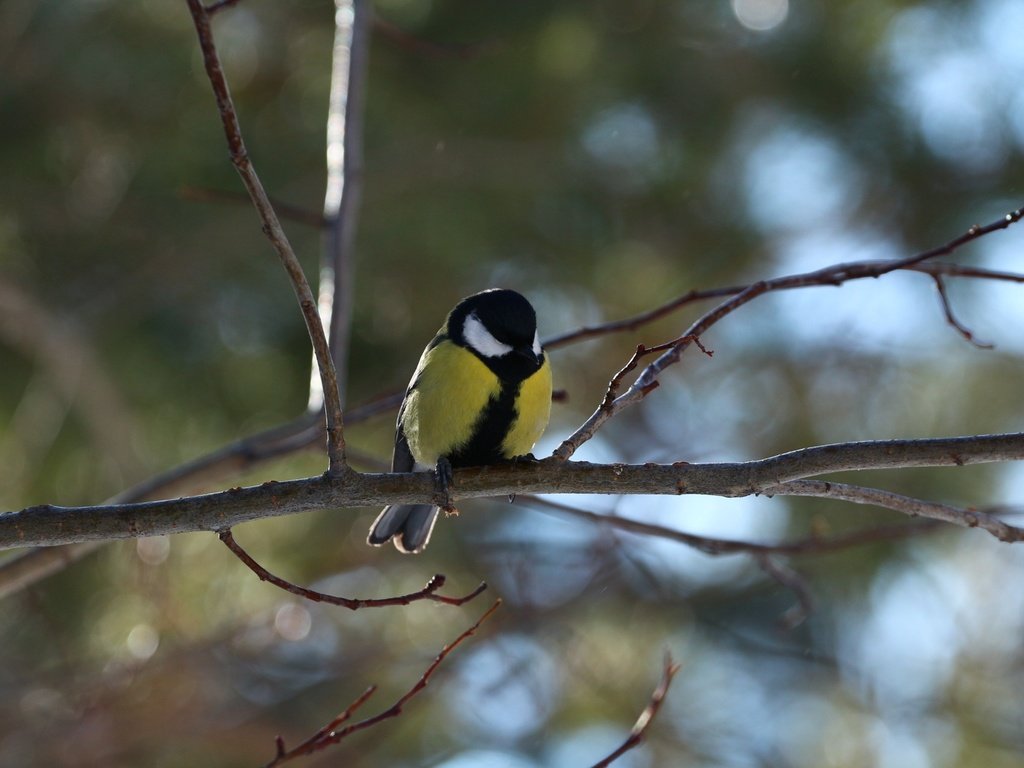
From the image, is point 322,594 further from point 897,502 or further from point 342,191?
point 342,191

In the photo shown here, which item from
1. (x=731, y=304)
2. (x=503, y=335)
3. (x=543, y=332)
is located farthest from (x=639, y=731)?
(x=543, y=332)

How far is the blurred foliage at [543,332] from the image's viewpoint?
158 inches

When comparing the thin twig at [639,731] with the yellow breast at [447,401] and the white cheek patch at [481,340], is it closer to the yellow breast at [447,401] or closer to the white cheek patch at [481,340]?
the yellow breast at [447,401]

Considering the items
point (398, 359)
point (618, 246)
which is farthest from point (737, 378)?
point (398, 359)

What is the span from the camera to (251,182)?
1.37 meters

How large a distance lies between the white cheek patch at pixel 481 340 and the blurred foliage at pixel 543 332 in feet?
5.48

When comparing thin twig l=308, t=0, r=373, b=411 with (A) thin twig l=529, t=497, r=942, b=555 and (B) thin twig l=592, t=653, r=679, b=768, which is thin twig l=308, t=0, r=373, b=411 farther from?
(B) thin twig l=592, t=653, r=679, b=768

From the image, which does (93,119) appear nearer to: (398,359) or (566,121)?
(398,359)

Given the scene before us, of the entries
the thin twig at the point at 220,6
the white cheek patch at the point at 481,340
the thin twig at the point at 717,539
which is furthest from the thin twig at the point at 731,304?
the thin twig at the point at 220,6

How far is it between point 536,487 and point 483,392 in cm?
63

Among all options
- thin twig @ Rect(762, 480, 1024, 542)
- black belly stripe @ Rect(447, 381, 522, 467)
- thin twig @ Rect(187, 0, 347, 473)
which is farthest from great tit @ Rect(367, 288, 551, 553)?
thin twig @ Rect(762, 480, 1024, 542)

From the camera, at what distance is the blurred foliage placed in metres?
4.02

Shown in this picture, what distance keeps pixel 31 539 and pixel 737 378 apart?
12.1 feet

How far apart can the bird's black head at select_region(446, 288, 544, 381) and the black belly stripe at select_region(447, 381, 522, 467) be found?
0.04m
